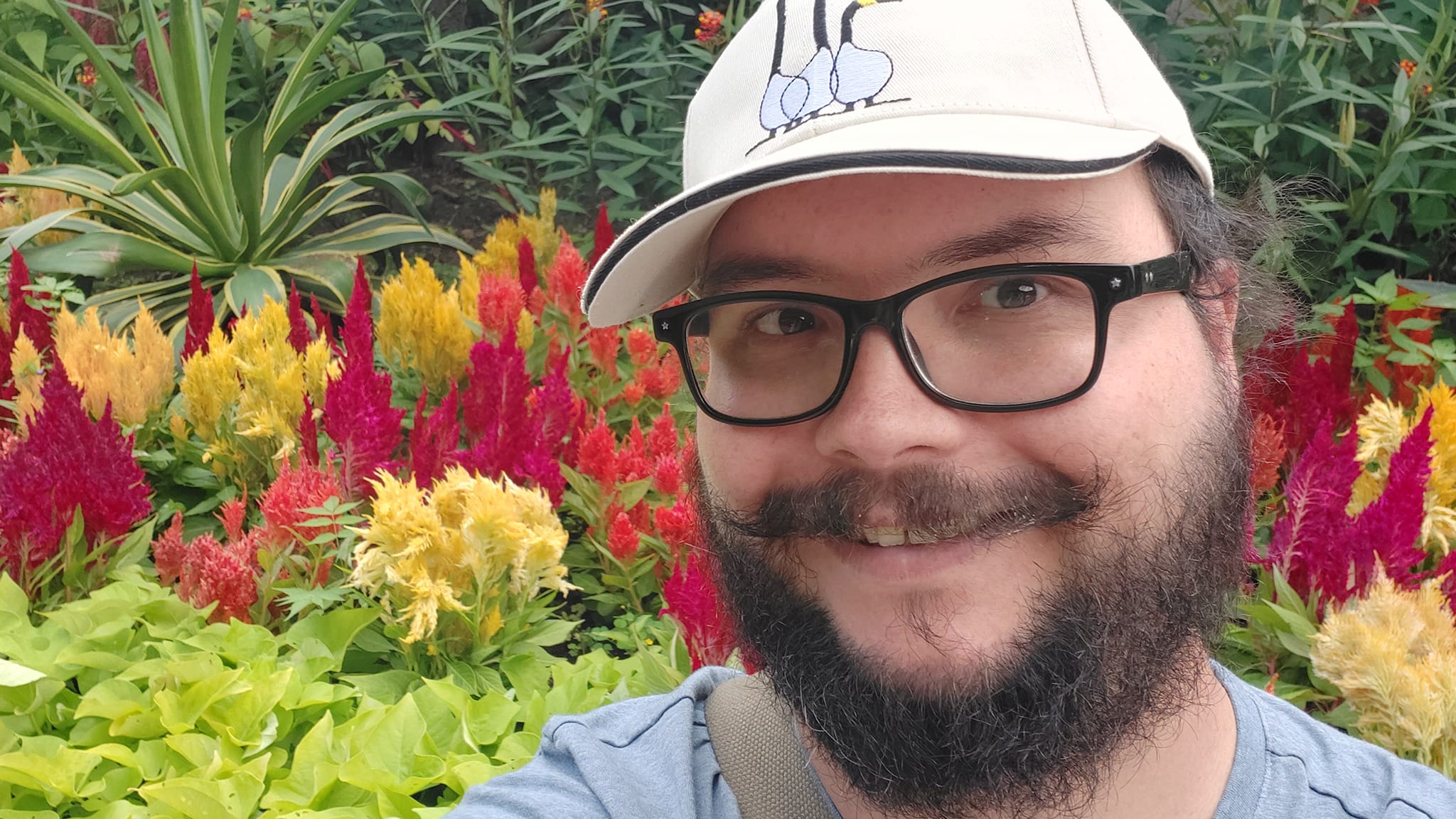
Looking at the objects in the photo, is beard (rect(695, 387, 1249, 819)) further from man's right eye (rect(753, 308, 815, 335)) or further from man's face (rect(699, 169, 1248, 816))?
man's right eye (rect(753, 308, 815, 335))

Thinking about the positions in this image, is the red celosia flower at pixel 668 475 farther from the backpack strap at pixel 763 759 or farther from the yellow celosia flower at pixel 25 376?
the yellow celosia flower at pixel 25 376

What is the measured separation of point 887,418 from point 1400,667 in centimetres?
123

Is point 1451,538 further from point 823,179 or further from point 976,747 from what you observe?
point 823,179

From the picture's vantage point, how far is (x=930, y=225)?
115cm

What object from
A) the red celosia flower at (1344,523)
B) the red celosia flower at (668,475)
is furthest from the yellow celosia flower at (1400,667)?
the red celosia flower at (668,475)

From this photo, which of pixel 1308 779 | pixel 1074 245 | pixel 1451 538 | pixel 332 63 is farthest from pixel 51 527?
pixel 332 63

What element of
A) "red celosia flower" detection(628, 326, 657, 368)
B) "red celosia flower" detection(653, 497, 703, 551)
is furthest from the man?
"red celosia flower" detection(628, 326, 657, 368)

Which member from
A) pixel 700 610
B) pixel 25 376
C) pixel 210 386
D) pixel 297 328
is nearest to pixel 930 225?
pixel 700 610

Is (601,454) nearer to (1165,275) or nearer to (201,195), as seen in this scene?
(1165,275)

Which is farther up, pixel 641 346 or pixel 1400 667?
pixel 641 346

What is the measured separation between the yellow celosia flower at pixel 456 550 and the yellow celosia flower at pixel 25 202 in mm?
3542

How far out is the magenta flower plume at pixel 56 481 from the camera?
2.35m

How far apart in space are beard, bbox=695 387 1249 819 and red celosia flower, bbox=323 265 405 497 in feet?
4.47

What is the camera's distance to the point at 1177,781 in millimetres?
1318
